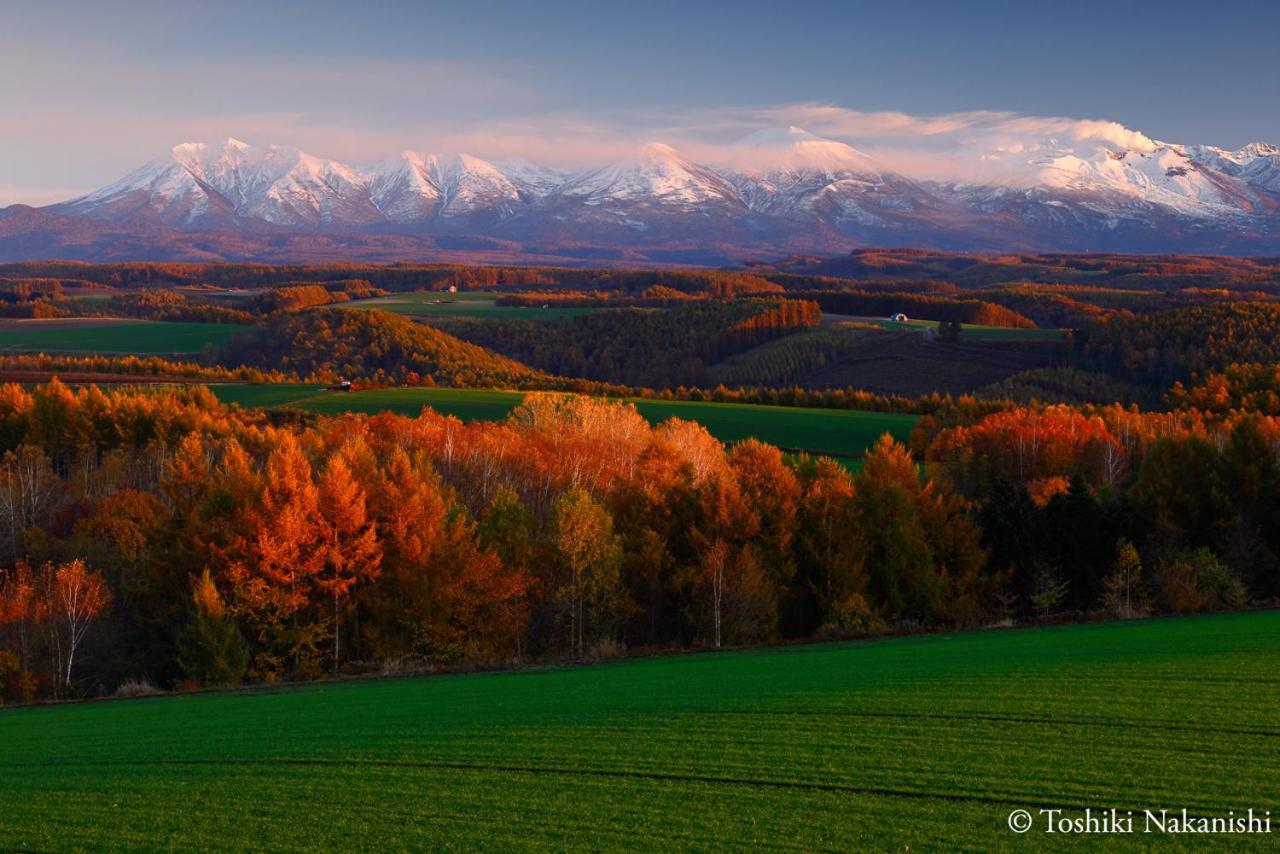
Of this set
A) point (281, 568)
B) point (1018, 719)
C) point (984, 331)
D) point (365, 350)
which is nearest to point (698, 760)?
point (1018, 719)

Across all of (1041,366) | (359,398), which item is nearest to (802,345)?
(1041,366)

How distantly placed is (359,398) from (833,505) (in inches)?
2743

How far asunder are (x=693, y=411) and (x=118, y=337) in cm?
10148

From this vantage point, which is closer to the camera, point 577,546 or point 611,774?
point 611,774

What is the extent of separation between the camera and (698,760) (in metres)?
18.9

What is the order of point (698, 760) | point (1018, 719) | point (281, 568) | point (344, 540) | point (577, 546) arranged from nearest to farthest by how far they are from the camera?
point (698, 760), point (1018, 719), point (281, 568), point (344, 540), point (577, 546)

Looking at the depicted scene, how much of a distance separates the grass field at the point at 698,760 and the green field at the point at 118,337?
14227cm

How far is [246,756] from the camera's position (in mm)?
21453

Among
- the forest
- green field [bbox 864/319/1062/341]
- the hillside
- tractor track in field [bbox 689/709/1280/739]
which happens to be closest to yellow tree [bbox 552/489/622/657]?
the forest

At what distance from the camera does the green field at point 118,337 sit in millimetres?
156375

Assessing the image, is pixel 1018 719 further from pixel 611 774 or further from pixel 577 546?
pixel 577 546

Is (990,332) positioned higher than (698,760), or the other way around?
(698,760)

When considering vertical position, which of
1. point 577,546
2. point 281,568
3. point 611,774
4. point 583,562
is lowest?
point 583,562

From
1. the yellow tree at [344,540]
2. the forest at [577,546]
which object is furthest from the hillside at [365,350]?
the yellow tree at [344,540]
